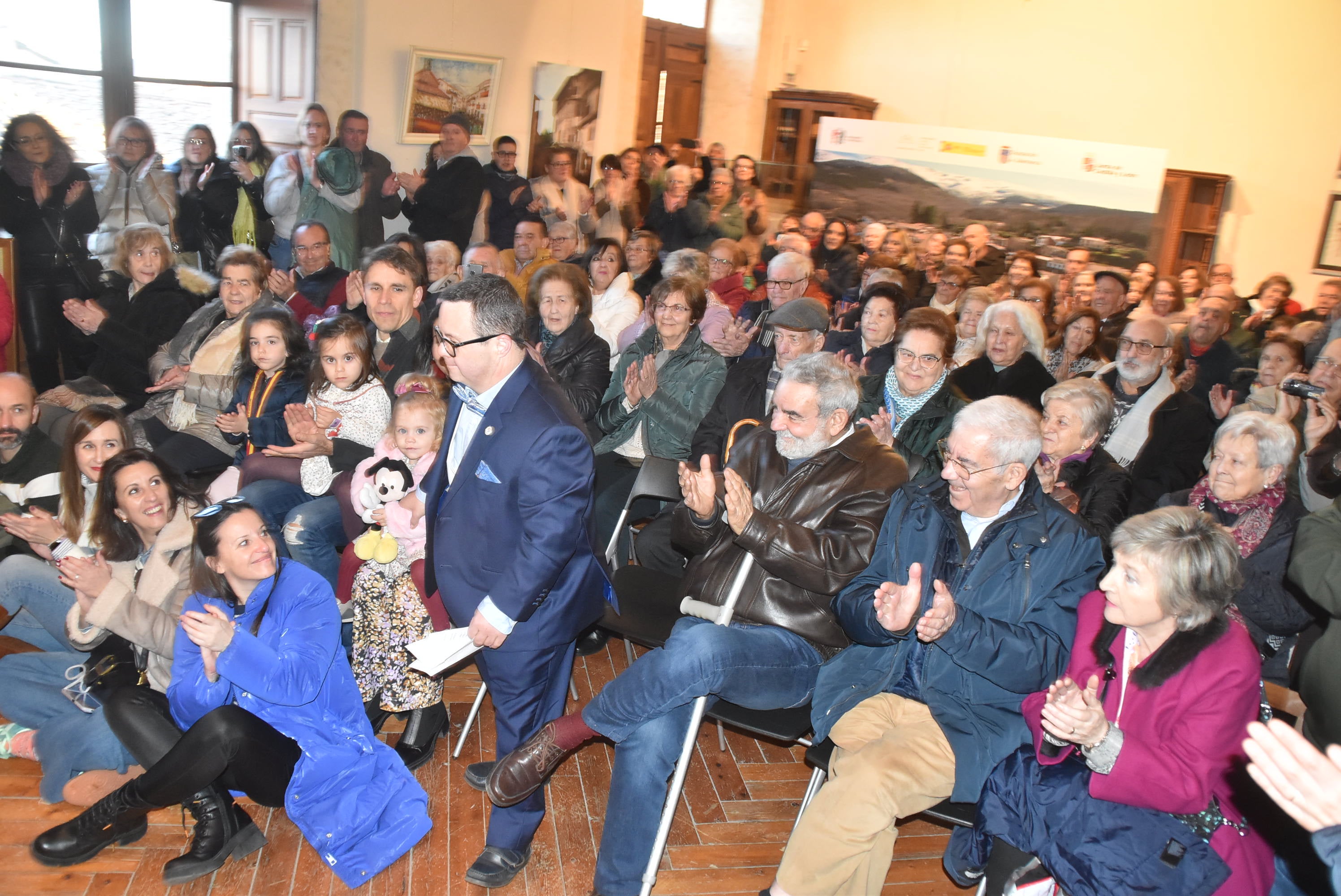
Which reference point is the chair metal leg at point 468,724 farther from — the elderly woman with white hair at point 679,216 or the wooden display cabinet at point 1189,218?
the wooden display cabinet at point 1189,218

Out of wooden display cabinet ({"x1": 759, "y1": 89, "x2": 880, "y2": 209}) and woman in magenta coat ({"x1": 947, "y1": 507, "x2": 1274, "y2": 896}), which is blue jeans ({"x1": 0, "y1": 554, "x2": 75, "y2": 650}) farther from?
wooden display cabinet ({"x1": 759, "y1": 89, "x2": 880, "y2": 209})

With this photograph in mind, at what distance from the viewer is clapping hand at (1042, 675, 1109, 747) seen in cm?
201

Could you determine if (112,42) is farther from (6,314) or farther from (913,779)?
(913,779)

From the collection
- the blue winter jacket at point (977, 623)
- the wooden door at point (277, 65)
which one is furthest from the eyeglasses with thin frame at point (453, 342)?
the wooden door at point (277, 65)

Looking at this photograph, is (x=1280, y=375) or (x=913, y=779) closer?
(x=913, y=779)

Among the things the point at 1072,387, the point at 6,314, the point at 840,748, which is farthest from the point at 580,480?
the point at 6,314

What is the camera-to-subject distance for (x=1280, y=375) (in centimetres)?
490

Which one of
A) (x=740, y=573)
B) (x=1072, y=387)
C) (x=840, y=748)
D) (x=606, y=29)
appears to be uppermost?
(x=606, y=29)

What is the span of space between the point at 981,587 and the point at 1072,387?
3.97 ft

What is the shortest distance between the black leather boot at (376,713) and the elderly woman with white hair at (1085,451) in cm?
239

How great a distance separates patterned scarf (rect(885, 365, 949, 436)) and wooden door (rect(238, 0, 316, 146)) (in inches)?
239

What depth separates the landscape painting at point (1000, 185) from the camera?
9.03m

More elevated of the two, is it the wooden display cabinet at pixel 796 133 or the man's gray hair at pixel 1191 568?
the wooden display cabinet at pixel 796 133

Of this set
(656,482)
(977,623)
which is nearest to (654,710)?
(977,623)
